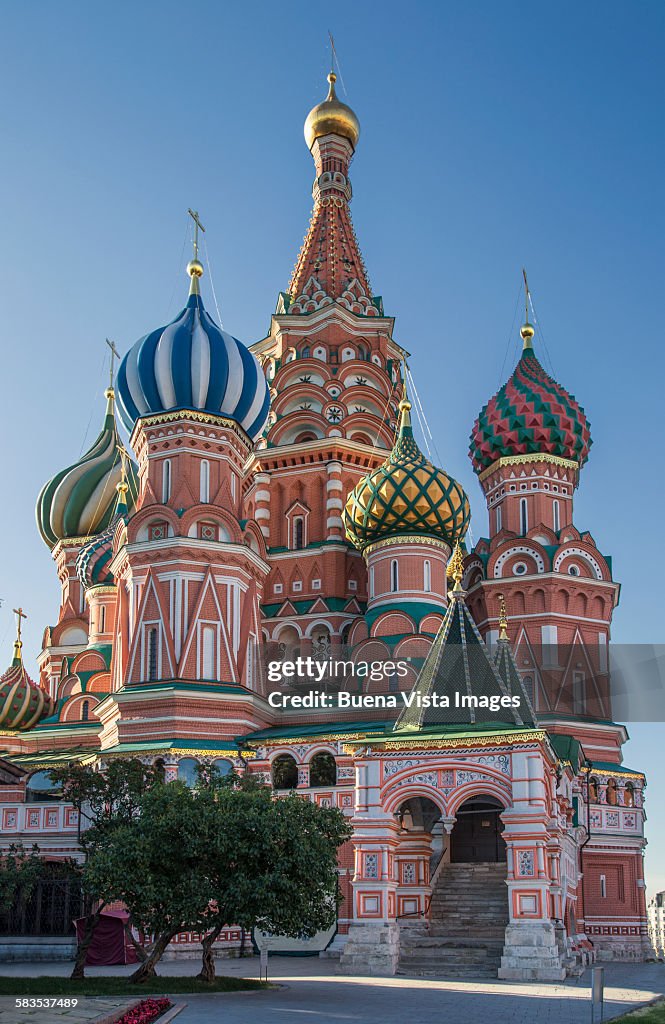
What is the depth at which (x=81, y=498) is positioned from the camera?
35531 millimetres

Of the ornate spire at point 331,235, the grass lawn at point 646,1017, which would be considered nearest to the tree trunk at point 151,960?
the grass lawn at point 646,1017

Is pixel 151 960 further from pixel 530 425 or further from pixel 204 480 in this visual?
pixel 530 425

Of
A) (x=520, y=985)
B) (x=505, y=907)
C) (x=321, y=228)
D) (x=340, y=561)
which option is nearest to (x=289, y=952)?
(x=505, y=907)

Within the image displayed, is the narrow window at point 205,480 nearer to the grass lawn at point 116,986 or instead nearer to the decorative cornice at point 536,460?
the decorative cornice at point 536,460

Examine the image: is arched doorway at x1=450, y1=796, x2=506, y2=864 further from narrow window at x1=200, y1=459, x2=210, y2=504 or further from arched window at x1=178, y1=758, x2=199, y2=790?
Result: narrow window at x1=200, y1=459, x2=210, y2=504

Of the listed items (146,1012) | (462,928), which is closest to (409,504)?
(462,928)

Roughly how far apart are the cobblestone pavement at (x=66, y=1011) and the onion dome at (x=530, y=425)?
67.5 feet

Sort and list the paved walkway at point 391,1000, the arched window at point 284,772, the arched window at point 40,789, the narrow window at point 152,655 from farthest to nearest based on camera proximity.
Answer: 1. the arched window at point 40,789
2. the narrow window at point 152,655
3. the arched window at point 284,772
4. the paved walkway at point 391,1000

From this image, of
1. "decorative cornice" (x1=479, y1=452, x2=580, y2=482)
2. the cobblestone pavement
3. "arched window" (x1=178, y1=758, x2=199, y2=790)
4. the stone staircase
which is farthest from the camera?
"decorative cornice" (x1=479, y1=452, x2=580, y2=482)

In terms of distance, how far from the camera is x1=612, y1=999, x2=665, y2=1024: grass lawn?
12.0 m

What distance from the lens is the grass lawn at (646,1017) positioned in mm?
12008

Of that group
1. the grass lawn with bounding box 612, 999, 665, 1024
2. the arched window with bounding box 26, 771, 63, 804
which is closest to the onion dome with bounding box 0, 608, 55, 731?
the arched window with bounding box 26, 771, 63, 804

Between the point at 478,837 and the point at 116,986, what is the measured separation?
876cm

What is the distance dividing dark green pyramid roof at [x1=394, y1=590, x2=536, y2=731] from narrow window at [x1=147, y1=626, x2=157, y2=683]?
7.04 meters
